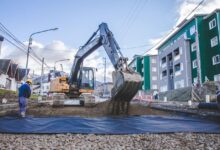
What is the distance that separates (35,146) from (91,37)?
36.6 ft

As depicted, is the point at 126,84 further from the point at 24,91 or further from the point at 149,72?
the point at 149,72

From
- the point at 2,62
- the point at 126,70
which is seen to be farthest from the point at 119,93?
the point at 2,62

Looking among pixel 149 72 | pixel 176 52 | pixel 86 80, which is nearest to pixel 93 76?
pixel 86 80

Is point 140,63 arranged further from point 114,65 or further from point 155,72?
point 114,65

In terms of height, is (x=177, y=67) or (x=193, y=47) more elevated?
(x=193, y=47)

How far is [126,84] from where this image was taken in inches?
411

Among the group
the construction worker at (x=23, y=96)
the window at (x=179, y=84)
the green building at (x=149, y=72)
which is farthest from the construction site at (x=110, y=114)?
the green building at (x=149, y=72)

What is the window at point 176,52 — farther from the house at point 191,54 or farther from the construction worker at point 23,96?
the construction worker at point 23,96

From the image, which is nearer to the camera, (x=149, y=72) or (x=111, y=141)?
(x=111, y=141)

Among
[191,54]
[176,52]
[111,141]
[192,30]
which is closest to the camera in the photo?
[111,141]

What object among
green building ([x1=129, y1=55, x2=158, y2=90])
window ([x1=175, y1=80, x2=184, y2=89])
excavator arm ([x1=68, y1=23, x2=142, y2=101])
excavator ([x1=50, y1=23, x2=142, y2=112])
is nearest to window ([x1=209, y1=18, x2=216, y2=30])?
window ([x1=175, y1=80, x2=184, y2=89])

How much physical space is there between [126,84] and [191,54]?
108 feet

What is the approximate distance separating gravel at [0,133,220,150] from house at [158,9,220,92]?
23566mm

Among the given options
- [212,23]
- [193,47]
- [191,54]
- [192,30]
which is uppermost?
[192,30]
